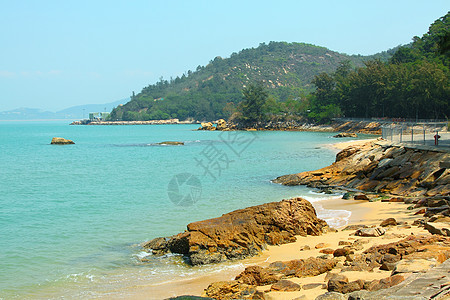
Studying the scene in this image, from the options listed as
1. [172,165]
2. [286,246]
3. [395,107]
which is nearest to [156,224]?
[286,246]

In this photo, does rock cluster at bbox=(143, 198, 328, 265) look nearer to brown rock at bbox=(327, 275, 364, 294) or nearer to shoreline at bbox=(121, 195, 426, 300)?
shoreline at bbox=(121, 195, 426, 300)

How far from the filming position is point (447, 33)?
18641 mm

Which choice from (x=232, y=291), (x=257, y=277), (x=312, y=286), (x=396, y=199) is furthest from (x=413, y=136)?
(x=232, y=291)

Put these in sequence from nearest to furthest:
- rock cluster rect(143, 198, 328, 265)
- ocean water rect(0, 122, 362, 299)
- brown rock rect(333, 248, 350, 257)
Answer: brown rock rect(333, 248, 350, 257) → ocean water rect(0, 122, 362, 299) → rock cluster rect(143, 198, 328, 265)

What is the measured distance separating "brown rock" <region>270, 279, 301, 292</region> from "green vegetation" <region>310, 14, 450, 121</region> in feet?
148

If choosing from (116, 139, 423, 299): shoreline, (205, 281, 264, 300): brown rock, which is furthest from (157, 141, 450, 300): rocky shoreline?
(116, 139, 423, 299): shoreline

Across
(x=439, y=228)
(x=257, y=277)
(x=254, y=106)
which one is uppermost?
(x=254, y=106)

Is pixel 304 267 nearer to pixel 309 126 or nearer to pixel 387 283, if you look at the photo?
pixel 387 283

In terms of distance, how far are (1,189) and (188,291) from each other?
2184cm

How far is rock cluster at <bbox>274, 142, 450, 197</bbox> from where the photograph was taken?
18922 mm

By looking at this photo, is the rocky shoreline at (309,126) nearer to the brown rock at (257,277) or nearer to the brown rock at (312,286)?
the brown rock at (257,277)

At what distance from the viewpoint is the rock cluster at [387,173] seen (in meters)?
18.9

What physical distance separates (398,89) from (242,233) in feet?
239

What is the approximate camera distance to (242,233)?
1251cm
